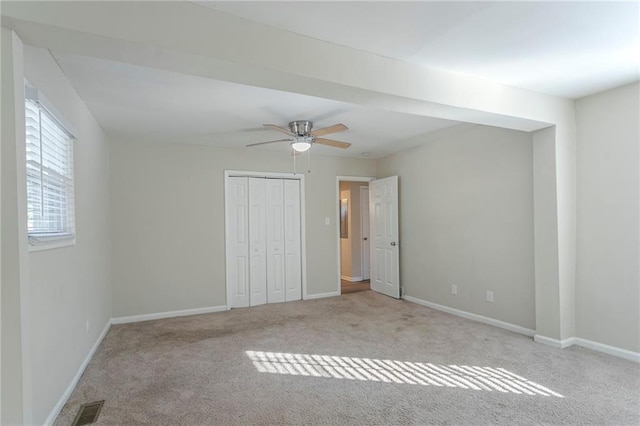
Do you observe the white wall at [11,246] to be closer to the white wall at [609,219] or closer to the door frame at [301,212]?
the door frame at [301,212]

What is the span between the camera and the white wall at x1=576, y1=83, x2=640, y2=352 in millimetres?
3008

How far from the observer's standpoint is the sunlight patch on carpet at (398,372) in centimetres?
264

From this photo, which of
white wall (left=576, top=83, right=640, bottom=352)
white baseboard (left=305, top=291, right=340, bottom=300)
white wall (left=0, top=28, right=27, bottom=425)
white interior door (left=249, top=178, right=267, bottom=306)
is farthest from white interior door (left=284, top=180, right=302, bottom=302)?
white wall (left=0, top=28, right=27, bottom=425)

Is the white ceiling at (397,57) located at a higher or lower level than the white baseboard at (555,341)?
higher

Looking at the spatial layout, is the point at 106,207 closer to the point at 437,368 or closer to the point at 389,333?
the point at 389,333

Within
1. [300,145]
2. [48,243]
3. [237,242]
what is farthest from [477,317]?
[48,243]

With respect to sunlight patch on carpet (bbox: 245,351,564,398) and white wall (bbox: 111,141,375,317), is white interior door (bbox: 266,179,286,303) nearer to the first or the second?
white wall (bbox: 111,141,375,317)

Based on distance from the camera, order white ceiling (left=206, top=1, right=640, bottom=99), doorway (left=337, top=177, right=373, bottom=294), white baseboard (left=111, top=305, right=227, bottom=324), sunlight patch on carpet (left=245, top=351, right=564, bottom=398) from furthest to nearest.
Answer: doorway (left=337, top=177, right=373, bottom=294), white baseboard (left=111, top=305, right=227, bottom=324), sunlight patch on carpet (left=245, top=351, right=564, bottom=398), white ceiling (left=206, top=1, right=640, bottom=99)

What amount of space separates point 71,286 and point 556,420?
359 centimetres

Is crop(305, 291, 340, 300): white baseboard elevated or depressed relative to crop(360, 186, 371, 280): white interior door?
depressed

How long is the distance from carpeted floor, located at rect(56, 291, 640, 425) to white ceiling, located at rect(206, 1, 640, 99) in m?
2.45

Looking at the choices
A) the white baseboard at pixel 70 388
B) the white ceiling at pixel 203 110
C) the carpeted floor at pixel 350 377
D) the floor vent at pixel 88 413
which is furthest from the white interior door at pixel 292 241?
the floor vent at pixel 88 413

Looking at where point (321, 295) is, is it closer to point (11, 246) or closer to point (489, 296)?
point (489, 296)

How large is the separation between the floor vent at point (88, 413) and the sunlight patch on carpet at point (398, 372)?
1187 millimetres
